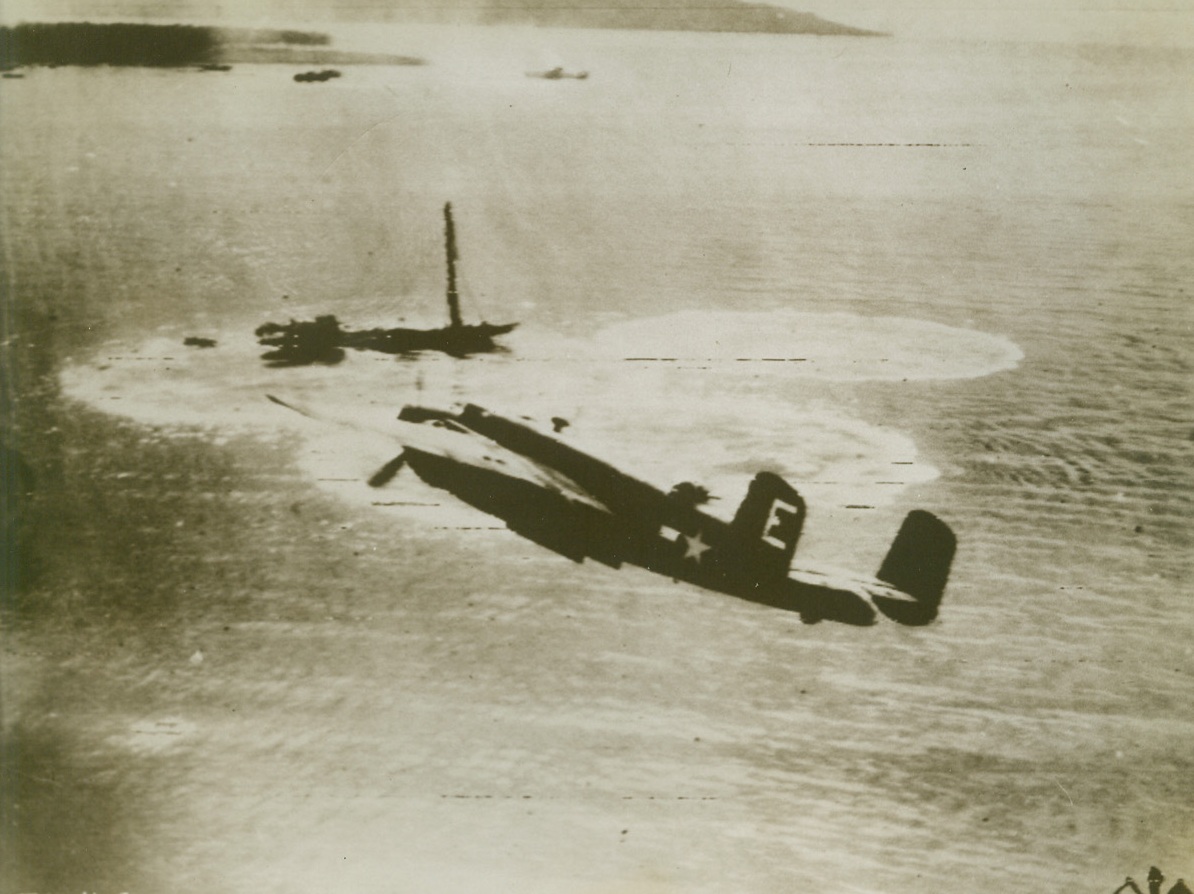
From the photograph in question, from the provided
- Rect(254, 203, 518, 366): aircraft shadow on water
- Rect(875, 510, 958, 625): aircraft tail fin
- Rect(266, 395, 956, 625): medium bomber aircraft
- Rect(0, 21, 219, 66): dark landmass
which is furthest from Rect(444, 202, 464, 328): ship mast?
Rect(875, 510, 958, 625): aircraft tail fin

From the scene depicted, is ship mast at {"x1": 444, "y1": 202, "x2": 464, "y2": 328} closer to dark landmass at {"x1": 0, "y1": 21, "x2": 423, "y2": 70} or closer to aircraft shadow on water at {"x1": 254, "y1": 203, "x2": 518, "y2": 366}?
aircraft shadow on water at {"x1": 254, "y1": 203, "x2": 518, "y2": 366}

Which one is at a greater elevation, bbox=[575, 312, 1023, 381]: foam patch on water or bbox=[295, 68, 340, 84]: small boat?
bbox=[295, 68, 340, 84]: small boat

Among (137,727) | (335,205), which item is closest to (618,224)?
(335,205)

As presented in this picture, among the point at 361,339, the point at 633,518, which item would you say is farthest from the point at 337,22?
the point at 633,518

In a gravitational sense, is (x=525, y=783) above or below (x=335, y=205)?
below

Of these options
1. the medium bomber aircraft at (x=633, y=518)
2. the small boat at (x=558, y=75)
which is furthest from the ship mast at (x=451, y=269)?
the small boat at (x=558, y=75)

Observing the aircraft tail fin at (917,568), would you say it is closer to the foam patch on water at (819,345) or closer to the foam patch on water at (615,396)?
the foam patch on water at (615,396)

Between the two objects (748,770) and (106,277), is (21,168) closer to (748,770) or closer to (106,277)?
(106,277)

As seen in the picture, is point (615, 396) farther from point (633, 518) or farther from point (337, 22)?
point (337, 22)
